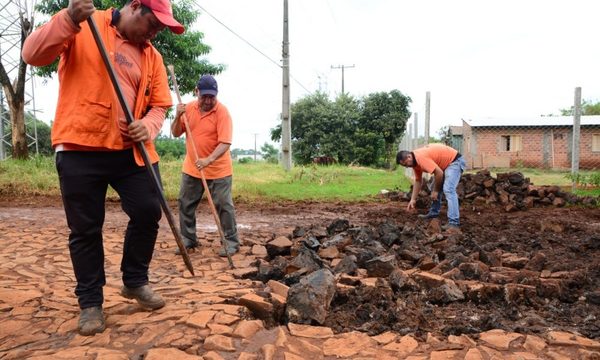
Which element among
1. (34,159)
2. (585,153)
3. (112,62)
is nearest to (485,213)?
(112,62)

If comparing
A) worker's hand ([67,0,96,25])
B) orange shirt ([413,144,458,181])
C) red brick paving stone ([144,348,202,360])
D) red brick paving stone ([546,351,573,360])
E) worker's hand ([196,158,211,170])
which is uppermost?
worker's hand ([67,0,96,25])

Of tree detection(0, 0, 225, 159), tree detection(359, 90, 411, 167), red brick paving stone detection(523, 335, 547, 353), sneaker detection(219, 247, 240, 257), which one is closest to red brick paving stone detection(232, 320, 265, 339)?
red brick paving stone detection(523, 335, 547, 353)

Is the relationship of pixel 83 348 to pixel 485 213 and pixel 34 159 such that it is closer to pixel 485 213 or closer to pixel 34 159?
pixel 485 213

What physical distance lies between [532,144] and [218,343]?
940 inches

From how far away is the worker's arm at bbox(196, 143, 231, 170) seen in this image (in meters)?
4.62

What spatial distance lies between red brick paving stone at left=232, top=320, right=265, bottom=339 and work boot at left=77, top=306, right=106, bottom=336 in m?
0.74

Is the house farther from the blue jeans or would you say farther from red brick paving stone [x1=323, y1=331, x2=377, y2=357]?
red brick paving stone [x1=323, y1=331, x2=377, y2=357]

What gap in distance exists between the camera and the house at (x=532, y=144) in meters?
21.7

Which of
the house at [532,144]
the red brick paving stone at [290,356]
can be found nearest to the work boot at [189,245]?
the red brick paving stone at [290,356]

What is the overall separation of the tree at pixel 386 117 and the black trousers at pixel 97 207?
28458mm

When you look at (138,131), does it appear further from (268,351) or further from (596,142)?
(596,142)

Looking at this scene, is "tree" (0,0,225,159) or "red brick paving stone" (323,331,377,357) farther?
"tree" (0,0,225,159)

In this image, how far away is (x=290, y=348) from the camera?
239cm

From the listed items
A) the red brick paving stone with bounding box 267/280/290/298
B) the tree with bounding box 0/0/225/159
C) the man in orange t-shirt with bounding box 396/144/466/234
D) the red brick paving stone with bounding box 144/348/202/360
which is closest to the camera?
the red brick paving stone with bounding box 144/348/202/360
